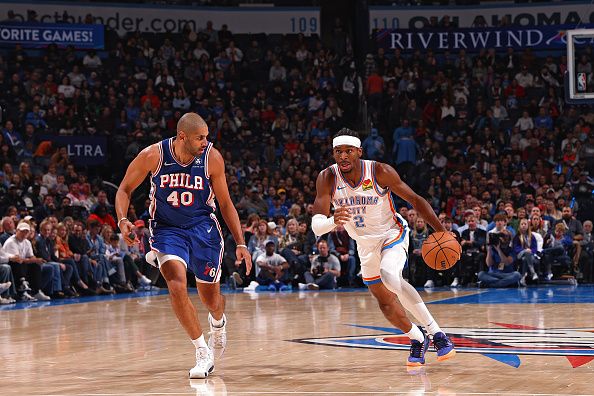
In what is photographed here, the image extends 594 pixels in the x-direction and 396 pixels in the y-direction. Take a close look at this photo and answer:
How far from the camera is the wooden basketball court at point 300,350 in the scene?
6.87 metres

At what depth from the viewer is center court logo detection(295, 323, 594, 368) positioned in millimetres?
8289

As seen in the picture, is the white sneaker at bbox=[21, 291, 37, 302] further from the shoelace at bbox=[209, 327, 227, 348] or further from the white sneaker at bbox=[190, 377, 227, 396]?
the white sneaker at bbox=[190, 377, 227, 396]

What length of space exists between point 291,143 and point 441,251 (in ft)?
48.9

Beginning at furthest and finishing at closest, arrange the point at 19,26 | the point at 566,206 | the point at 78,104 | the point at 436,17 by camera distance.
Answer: the point at 436,17 < the point at 19,26 < the point at 78,104 < the point at 566,206

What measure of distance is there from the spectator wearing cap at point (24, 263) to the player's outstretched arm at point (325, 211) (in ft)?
27.6

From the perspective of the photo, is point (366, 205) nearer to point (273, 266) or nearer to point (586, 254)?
point (273, 266)

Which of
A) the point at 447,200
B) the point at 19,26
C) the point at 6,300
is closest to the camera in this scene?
the point at 6,300

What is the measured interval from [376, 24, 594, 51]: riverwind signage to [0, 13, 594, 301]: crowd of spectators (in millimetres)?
288

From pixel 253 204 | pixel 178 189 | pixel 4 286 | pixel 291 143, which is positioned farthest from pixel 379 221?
pixel 291 143

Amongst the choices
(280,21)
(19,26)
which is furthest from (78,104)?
(280,21)

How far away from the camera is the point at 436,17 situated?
2633 cm

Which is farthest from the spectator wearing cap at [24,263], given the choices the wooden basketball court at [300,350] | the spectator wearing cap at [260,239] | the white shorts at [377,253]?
the white shorts at [377,253]

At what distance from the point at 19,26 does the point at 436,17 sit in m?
10.5

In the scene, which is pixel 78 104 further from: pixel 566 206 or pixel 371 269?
pixel 371 269
